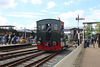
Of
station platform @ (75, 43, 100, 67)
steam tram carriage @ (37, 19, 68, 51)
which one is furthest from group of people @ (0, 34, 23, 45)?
station platform @ (75, 43, 100, 67)

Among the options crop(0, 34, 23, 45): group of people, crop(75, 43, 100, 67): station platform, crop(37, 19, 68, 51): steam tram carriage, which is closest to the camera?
crop(75, 43, 100, 67): station platform

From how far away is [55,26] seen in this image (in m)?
14.8

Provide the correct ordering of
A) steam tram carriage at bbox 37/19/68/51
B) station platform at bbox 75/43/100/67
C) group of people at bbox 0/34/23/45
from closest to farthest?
1. station platform at bbox 75/43/100/67
2. steam tram carriage at bbox 37/19/68/51
3. group of people at bbox 0/34/23/45

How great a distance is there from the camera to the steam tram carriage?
14.3m

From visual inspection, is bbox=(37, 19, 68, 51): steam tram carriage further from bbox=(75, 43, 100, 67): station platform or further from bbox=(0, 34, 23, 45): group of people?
bbox=(0, 34, 23, 45): group of people

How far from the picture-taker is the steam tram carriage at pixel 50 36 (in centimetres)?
1433

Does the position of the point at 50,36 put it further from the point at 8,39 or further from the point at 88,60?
the point at 8,39

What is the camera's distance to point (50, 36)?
1459 centimetres

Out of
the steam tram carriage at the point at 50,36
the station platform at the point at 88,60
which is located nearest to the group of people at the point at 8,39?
the steam tram carriage at the point at 50,36

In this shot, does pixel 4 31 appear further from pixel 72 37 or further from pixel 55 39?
pixel 55 39

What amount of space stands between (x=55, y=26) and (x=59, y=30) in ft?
1.91

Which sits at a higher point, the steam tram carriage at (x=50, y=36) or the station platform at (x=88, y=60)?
the steam tram carriage at (x=50, y=36)

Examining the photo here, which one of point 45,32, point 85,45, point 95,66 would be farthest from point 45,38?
point 85,45

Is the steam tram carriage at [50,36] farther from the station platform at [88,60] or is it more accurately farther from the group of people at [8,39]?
the group of people at [8,39]
